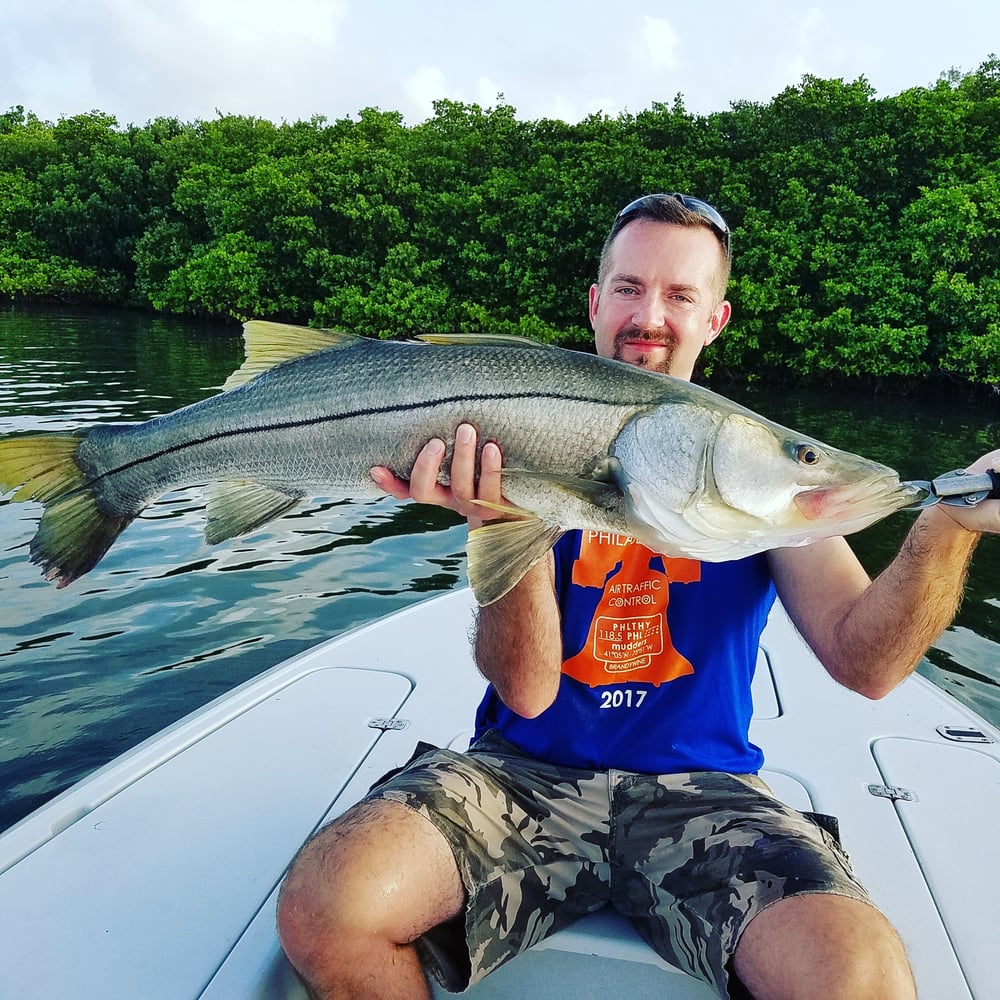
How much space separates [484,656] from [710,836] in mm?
770

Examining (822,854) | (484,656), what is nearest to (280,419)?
(484,656)

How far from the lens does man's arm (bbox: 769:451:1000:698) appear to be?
206 centimetres

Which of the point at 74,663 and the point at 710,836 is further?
the point at 74,663

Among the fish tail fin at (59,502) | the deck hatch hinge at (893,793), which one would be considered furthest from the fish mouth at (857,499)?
the fish tail fin at (59,502)

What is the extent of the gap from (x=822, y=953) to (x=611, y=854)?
662mm

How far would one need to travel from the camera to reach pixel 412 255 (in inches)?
1240

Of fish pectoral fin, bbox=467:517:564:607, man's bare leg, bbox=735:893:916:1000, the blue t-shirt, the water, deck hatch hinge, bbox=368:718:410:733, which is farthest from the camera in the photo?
the water

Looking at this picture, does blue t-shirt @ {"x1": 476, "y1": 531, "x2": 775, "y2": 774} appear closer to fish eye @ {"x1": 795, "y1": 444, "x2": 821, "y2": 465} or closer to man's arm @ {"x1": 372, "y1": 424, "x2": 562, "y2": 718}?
man's arm @ {"x1": 372, "y1": 424, "x2": 562, "y2": 718}

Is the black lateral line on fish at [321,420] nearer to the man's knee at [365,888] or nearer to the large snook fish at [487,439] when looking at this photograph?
the large snook fish at [487,439]

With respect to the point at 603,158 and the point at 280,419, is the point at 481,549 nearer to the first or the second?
the point at 280,419

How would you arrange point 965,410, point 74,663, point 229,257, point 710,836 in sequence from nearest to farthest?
point 710,836, point 74,663, point 965,410, point 229,257

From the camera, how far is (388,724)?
3.34 meters

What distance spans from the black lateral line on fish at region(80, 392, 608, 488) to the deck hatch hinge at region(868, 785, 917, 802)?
6.09 feet

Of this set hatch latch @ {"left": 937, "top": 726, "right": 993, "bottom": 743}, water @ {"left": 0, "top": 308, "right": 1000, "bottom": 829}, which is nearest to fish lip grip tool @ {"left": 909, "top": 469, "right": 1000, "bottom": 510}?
hatch latch @ {"left": 937, "top": 726, "right": 993, "bottom": 743}
